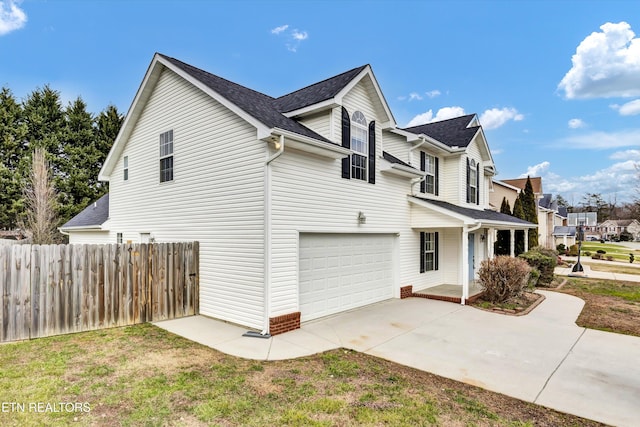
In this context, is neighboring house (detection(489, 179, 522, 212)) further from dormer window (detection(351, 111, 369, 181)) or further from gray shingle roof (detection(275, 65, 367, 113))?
gray shingle roof (detection(275, 65, 367, 113))

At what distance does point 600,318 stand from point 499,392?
6.81 metres

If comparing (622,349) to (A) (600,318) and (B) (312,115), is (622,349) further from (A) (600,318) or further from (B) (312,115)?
(B) (312,115)

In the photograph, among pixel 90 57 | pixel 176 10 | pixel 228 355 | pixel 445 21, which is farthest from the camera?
pixel 90 57

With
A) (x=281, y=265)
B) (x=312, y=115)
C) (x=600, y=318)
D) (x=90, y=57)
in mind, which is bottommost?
(x=600, y=318)

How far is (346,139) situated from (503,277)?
671cm

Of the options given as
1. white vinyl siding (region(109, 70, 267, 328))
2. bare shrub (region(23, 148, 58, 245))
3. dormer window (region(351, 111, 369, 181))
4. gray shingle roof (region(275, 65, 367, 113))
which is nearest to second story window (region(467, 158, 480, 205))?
dormer window (region(351, 111, 369, 181))

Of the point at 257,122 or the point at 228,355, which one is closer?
the point at 228,355

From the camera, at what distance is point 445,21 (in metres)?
16.4

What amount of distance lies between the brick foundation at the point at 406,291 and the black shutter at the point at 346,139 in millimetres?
4706

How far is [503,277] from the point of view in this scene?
1045 centimetres

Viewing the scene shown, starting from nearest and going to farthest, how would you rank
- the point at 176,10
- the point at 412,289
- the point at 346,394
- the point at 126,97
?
the point at 346,394 → the point at 412,289 → the point at 176,10 → the point at 126,97

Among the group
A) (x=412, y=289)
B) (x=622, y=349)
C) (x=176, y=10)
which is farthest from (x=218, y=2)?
(x=622, y=349)

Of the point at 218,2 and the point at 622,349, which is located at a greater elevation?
the point at 218,2

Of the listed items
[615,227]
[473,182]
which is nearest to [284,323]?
[473,182]
